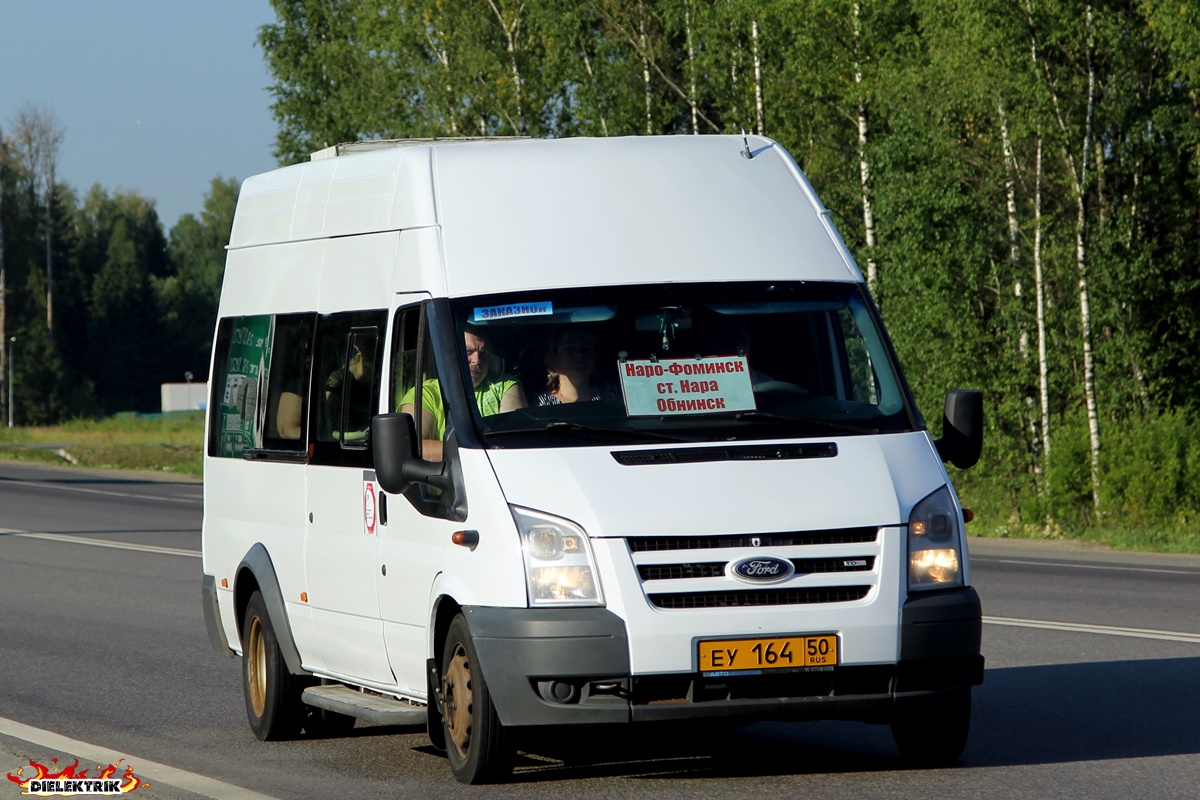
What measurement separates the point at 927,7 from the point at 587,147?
2300 cm

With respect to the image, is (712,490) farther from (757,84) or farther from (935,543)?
→ (757,84)

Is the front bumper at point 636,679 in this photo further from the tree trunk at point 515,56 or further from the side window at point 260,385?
the tree trunk at point 515,56

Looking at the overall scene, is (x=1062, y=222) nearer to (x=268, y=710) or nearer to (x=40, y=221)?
(x=268, y=710)

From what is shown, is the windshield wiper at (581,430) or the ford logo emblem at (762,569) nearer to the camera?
the ford logo emblem at (762,569)

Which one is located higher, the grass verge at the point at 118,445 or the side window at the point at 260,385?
the side window at the point at 260,385

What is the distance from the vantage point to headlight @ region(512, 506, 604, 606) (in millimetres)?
6785

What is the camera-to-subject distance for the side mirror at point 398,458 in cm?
723

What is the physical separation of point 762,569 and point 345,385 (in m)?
2.50

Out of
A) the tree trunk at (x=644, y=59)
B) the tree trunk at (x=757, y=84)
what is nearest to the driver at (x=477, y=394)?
the tree trunk at (x=757, y=84)

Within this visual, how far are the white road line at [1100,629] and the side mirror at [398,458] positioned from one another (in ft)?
21.3

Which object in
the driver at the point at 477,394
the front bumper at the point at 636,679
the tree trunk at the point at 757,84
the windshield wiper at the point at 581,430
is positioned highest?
the tree trunk at the point at 757,84

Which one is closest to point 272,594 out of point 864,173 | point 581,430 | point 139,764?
point 139,764

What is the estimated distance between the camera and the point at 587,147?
8227 mm

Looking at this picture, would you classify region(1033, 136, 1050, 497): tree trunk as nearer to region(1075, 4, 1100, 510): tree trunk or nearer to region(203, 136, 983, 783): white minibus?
region(1075, 4, 1100, 510): tree trunk
